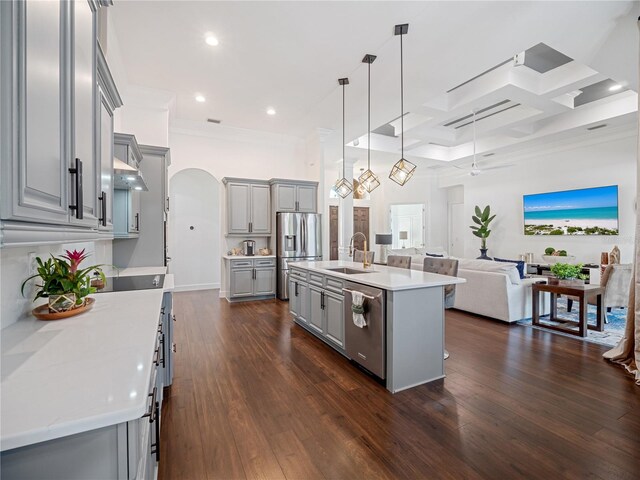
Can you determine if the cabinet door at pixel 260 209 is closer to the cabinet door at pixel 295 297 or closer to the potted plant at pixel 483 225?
the cabinet door at pixel 295 297

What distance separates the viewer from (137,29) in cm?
326

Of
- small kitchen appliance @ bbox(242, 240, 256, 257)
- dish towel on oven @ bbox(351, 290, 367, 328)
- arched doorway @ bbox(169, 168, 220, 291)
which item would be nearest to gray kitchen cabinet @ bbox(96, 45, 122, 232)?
dish towel on oven @ bbox(351, 290, 367, 328)

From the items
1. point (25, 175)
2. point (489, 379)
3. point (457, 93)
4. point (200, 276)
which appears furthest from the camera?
point (200, 276)

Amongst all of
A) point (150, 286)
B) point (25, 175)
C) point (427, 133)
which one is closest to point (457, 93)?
point (427, 133)

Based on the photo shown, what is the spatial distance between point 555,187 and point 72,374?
887cm

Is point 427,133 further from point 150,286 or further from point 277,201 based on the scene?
point 150,286

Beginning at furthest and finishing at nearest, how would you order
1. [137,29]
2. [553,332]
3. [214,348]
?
[553,332]
[214,348]
[137,29]

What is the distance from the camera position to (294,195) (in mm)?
6281

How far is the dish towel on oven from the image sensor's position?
2.74 meters

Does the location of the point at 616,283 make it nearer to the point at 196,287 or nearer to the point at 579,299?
the point at 579,299

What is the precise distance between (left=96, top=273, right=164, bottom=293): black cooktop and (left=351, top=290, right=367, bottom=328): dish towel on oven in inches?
66.6

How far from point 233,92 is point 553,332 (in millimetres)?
5684

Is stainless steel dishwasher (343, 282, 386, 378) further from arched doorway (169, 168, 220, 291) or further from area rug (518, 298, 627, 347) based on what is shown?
arched doorway (169, 168, 220, 291)

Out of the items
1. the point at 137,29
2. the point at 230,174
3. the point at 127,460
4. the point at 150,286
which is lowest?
the point at 127,460
